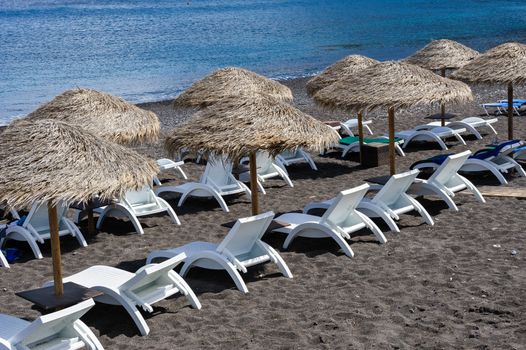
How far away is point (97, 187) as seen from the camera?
19.7 ft

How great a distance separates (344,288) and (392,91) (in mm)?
3689

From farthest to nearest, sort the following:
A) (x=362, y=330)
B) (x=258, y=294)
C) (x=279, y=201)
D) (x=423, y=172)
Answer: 1. (x=423, y=172)
2. (x=279, y=201)
3. (x=258, y=294)
4. (x=362, y=330)

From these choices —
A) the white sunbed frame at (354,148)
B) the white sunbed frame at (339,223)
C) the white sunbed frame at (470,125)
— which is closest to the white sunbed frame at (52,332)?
the white sunbed frame at (339,223)

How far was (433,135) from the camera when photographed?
1330cm

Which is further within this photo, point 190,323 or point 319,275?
point 319,275

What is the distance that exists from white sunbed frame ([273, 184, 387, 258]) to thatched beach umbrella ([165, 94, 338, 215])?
17.9 inches

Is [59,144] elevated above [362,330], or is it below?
above

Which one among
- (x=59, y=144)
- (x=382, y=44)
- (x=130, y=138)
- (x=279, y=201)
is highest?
(x=59, y=144)

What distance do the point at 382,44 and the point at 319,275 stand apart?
45.5 m

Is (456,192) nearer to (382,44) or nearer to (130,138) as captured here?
(130,138)

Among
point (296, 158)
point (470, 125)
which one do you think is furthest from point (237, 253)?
point (470, 125)

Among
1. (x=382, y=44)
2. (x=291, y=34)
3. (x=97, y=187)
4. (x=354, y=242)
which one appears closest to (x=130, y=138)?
(x=354, y=242)

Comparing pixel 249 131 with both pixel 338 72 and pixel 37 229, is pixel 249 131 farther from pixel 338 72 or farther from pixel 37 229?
pixel 338 72

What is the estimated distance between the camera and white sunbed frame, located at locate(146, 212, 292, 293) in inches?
273
